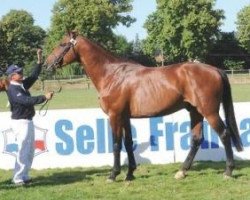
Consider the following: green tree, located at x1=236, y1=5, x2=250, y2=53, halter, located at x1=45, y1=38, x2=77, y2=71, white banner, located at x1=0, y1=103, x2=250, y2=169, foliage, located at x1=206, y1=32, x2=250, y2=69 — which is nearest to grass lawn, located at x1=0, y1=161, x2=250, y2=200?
white banner, located at x1=0, y1=103, x2=250, y2=169

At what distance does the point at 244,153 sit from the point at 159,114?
2750mm

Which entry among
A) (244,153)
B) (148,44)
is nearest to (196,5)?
(148,44)

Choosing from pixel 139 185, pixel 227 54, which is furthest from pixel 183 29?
pixel 139 185

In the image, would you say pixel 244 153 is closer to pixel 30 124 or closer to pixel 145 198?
pixel 145 198

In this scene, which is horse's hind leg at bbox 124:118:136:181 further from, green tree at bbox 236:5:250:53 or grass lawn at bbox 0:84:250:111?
green tree at bbox 236:5:250:53

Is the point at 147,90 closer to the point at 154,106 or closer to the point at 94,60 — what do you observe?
the point at 154,106

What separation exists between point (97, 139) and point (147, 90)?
2246mm

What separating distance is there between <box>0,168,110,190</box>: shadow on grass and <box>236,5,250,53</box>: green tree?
6192 cm

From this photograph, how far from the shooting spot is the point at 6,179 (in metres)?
9.73

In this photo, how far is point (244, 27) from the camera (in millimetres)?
71312

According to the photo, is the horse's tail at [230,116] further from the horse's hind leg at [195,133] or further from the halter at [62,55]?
the halter at [62,55]

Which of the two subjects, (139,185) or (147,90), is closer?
(139,185)

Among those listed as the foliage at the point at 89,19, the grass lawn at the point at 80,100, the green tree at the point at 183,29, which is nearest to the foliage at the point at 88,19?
the foliage at the point at 89,19

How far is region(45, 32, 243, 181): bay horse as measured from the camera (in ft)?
29.2
